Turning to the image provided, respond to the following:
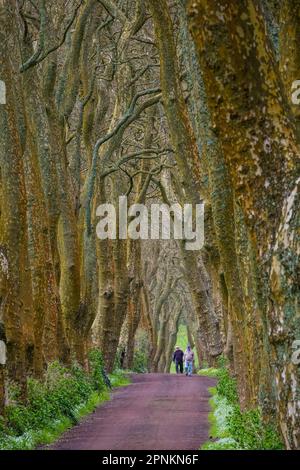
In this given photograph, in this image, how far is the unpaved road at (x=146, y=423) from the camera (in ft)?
48.3

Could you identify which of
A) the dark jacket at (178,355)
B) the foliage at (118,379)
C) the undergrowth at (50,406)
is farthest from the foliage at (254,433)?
the dark jacket at (178,355)

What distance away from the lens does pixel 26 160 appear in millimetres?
18906

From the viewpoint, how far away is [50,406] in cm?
1797

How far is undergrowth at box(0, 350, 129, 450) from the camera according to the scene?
14.5 m

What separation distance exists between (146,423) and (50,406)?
186cm

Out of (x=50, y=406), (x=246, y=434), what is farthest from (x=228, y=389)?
(x=246, y=434)

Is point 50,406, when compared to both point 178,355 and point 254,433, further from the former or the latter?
point 178,355

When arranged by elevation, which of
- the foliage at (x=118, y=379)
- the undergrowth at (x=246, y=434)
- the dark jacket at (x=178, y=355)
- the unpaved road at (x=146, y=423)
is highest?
the undergrowth at (x=246, y=434)

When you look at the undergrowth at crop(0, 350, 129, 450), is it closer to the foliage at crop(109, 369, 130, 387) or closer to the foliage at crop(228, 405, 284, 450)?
the foliage at crop(228, 405, 284, 450)

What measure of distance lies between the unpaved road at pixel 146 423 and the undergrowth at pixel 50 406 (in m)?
0.29

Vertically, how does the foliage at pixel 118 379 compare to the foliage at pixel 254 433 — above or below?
below

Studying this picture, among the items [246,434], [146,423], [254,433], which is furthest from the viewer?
[146,423]

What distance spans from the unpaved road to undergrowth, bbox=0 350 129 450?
286 millimetres

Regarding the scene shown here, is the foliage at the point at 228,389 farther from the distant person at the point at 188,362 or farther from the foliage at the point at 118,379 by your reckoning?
the distant person at the point at 188,362
